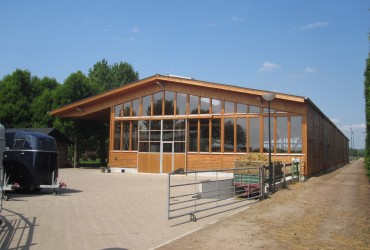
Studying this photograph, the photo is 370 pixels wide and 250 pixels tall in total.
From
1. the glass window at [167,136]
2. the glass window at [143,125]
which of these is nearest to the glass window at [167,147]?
the glass window at [167,136]

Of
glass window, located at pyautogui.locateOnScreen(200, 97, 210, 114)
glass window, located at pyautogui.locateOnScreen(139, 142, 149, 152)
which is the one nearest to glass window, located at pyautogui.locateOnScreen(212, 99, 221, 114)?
glass window, located at pyautogui.locateOnScreen(200, 97, 210, 114)

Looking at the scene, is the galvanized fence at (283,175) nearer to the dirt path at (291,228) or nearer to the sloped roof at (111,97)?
the dirt path at (291,228)

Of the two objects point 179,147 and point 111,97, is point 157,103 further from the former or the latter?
point 111,97

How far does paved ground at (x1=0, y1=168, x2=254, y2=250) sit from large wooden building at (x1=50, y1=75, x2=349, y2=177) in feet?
38.1

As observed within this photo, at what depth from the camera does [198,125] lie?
86.3ft

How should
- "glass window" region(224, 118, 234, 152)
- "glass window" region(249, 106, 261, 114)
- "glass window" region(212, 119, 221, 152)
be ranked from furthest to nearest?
"glass window" region(212, 119, 221, 152) < "glass window" region(224, 118, 234, 152) < "glass window" region(249, 106, 261, 114)

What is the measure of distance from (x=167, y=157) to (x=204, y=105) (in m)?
4.54

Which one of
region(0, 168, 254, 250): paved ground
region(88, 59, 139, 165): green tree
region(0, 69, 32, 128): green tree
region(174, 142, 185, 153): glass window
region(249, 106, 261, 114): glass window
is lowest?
region(0, 168, 254, 250): paved ground

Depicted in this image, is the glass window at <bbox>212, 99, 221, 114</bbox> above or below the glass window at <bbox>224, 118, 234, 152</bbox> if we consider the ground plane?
above

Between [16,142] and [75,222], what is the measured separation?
7.08 meters

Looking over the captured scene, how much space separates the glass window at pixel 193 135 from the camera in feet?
86.5

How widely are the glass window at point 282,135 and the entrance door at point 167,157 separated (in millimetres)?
7389

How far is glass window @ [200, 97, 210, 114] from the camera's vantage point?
26094 millimetres

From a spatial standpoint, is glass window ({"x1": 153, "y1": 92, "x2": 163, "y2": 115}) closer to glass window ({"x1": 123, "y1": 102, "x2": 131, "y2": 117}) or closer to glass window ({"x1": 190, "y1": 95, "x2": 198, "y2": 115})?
glass window ({"x1": 123, "y1": 102, "x2": 131, "y2": 117})
